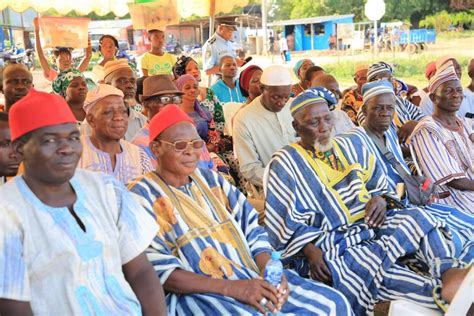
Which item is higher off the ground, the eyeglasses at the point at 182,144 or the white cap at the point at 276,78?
the white cap at the point at 276,78

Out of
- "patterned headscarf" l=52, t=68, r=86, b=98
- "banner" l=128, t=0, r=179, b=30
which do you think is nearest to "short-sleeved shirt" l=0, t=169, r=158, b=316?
"patterned headscarf" l=52, t=68, r=86, b=98

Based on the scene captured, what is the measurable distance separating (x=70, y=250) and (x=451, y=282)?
187cm

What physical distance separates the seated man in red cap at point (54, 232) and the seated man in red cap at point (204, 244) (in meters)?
0.41

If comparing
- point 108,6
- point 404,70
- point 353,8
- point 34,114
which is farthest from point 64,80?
point 353,8

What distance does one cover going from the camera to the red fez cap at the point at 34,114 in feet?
6.18

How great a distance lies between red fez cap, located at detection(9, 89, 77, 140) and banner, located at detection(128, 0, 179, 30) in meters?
4.75

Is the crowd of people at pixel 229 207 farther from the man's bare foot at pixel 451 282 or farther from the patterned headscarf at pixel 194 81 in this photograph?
the patterned headscarf at pixel 194 81

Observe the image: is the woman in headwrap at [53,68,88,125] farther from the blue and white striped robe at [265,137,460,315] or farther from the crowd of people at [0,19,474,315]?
the blue and white striped robe at [265,137,460,315]

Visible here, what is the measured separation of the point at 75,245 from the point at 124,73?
11.3 feet

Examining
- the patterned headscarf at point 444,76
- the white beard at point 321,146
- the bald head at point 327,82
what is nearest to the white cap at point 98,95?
the white beard at point 321,146

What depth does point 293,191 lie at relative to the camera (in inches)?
126

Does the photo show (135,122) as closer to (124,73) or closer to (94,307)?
(124,73)

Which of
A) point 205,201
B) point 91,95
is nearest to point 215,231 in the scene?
point 205,201

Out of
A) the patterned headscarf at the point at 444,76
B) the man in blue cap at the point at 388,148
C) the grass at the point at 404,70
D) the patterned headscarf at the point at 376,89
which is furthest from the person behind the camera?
the grass at the point at 404,70
